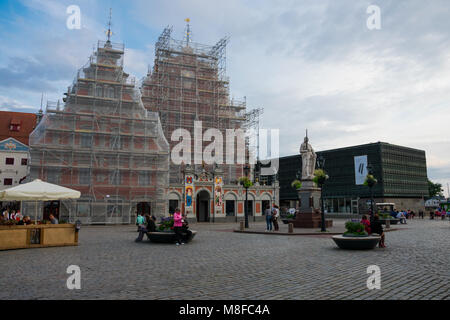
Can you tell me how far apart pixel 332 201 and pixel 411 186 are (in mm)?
18748

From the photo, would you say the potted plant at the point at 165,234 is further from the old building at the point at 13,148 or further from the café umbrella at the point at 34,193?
the old building at the point at 13,148

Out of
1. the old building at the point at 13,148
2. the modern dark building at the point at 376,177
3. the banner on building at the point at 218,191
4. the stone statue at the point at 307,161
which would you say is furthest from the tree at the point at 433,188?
the old building at the point at 13,148

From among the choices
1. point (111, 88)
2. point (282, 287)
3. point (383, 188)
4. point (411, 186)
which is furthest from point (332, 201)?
point (282, 287)

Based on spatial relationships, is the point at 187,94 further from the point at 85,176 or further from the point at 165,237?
the point at 165,237

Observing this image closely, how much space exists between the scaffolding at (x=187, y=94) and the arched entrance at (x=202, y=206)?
3766 millimetres

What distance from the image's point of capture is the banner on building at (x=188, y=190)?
4458 centimetres

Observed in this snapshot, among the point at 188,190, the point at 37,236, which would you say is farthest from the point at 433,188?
the point at 37,236

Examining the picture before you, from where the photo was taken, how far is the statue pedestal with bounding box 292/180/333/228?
27.7 meters

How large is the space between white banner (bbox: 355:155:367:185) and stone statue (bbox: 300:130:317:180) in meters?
55.2

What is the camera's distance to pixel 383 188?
76.5m

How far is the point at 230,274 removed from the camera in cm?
924

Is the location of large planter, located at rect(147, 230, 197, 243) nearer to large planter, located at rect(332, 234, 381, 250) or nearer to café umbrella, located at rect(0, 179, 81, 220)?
café umbrella, located at rect(0, 179, 81, 220)

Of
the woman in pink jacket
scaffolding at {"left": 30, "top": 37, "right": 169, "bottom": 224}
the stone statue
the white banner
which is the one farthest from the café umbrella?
the white banner

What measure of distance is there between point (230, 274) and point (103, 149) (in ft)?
108
